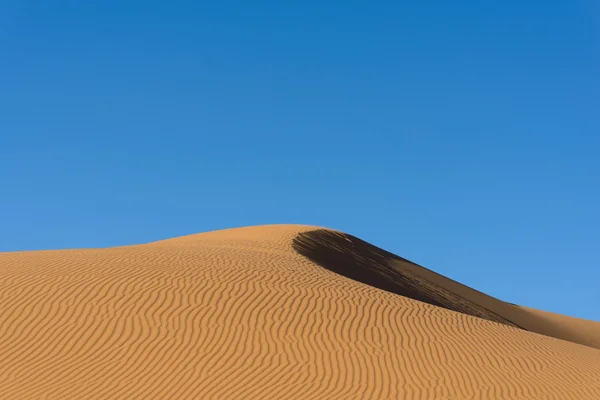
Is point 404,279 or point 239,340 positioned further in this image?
point 404,279

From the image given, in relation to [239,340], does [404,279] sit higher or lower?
higher

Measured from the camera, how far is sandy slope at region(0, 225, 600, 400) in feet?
46.0

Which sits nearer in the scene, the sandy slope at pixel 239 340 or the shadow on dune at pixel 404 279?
the sandy slope at pixel 239 340

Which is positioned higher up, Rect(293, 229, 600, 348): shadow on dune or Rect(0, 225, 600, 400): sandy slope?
Rect(293, 229, 600, 348): shadow on dune

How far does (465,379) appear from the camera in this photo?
14945mm

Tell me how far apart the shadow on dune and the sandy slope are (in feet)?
22.4

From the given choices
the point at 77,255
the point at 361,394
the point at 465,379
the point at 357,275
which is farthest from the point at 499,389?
the point at 357,275

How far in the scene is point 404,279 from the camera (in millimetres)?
33375

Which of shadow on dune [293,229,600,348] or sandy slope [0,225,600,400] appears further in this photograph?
shadow on dune [293,229,600,348]

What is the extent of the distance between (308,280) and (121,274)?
15.8 ft

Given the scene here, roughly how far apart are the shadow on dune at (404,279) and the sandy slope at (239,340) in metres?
6.82

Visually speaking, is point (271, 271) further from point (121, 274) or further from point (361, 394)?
point (361, 394)

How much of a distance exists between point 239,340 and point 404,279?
18.4m

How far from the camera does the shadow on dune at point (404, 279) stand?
29802mm
